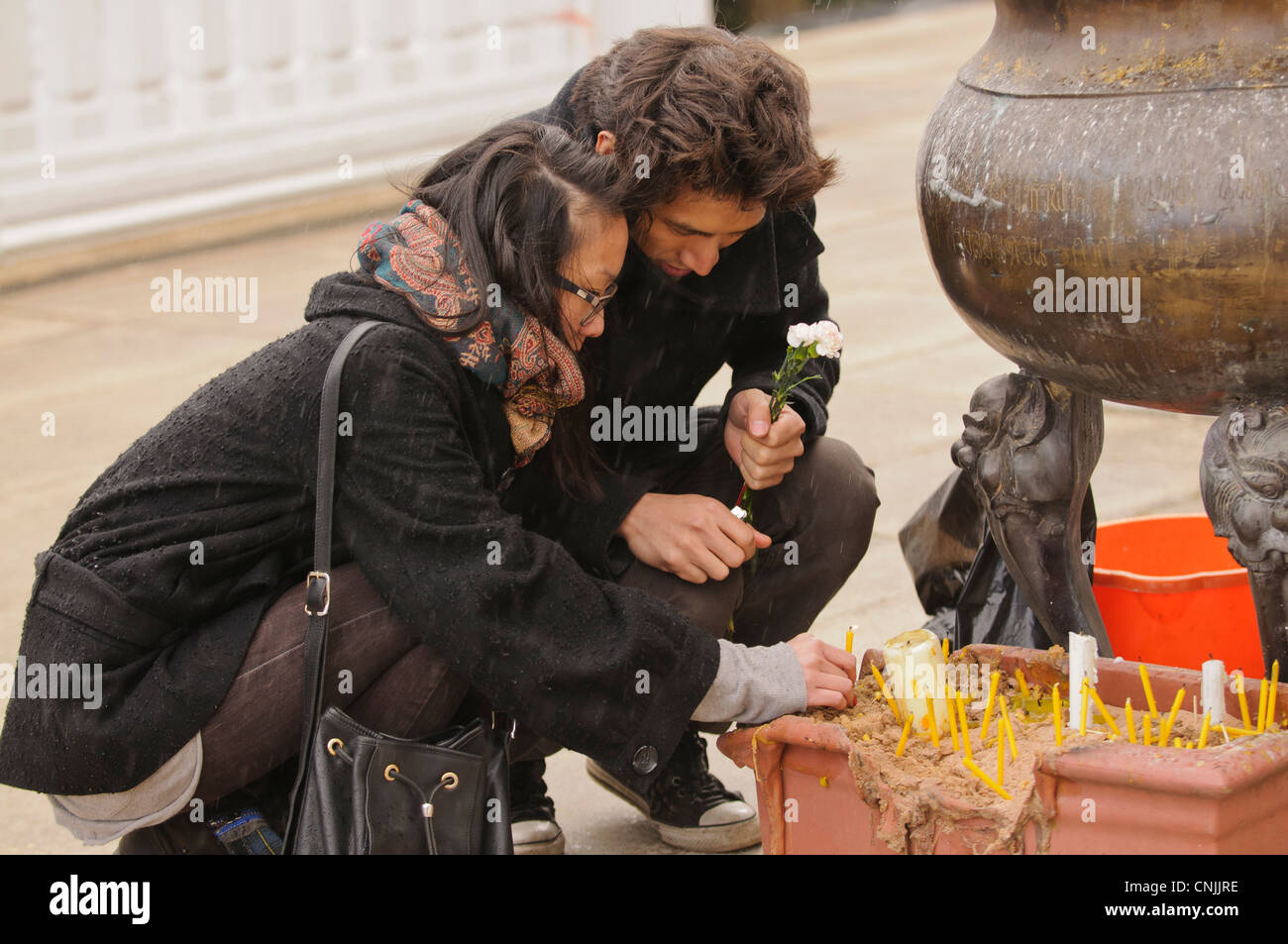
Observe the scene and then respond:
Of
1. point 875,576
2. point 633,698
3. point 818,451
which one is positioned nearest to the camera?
point 633,698

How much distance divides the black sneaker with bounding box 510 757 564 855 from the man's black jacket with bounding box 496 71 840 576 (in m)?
0.38

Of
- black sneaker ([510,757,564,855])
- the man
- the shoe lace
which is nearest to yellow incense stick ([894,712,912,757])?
the man

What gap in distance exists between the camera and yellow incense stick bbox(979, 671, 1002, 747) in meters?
1.90

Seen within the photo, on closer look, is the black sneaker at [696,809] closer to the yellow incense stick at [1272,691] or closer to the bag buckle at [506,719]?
the bag buckle at [506,719]

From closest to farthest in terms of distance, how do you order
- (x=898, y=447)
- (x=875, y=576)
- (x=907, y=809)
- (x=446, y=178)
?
(x=907, y=809), (x=446, y=178), (x=875, y=576), (x=898, y=447)

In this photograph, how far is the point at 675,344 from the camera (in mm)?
2391

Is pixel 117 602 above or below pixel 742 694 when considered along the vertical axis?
above

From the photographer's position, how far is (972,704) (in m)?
2.03

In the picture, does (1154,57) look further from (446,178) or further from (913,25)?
(913,25)

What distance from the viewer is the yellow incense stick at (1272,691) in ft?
6.03

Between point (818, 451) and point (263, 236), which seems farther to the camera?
point (263, 236)

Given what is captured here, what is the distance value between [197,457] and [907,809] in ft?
3.09

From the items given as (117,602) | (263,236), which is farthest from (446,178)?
(263,236)

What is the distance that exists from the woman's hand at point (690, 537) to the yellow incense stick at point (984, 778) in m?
0.46
